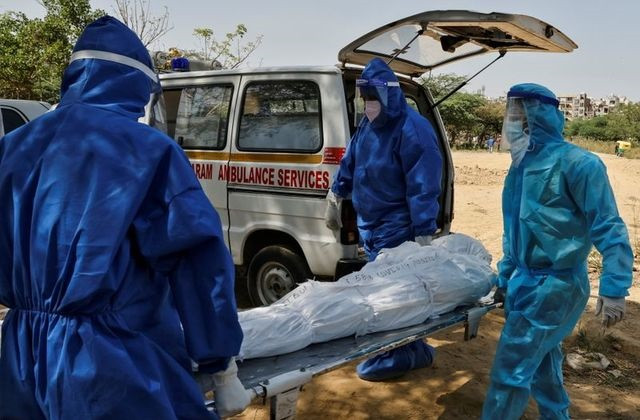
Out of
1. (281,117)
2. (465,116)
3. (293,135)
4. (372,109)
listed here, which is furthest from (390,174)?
(465,116)

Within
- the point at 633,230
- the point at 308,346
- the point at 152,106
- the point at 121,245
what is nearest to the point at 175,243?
the point at 121,245

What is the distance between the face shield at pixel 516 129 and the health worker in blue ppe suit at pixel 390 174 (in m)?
0.66

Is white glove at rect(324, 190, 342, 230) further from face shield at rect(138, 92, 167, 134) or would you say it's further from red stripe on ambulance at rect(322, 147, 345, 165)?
face shield at rect(138, 92, 167, 134)

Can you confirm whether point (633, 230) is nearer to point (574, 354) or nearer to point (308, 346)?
point (574, 354)

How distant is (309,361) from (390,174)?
1.61m

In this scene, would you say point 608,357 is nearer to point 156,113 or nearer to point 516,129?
point 516,129

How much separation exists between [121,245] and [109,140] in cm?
29

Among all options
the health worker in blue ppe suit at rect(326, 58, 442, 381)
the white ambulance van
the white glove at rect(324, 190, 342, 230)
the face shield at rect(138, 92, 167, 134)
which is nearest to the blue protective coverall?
the health worker in blue ppe suit at rect(326, 58, 442, 381)

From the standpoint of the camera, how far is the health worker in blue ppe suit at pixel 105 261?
152 centimetres

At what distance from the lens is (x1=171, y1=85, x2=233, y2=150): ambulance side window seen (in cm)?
495

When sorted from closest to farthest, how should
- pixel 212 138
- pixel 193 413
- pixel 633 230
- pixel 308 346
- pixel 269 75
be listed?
pixel 193 413 → pixel 308 346 → pixel 269 75 → pixel 212 138 → pixel 633 230

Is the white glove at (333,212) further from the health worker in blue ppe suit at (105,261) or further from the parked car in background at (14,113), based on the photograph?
the parked car in background at (14,113)

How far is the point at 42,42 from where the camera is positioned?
50.3ft

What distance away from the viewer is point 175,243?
1.58 meters
